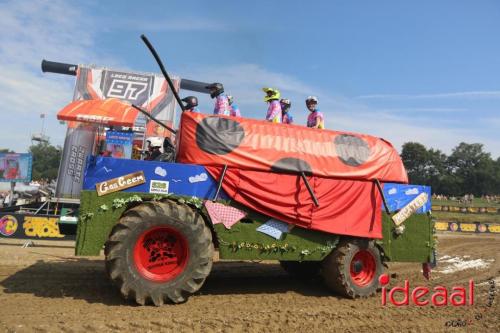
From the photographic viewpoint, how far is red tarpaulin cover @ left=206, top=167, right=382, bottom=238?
5.82 metres

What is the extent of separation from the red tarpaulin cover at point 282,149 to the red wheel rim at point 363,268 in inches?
54.5

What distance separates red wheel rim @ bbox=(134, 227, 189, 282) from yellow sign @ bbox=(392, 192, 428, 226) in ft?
12.9

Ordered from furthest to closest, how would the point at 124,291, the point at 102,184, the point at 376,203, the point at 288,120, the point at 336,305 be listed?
the point at 288,120 < the point at 376,203 < the point at 336,305 < the point at 102,184 < the point at 124,291

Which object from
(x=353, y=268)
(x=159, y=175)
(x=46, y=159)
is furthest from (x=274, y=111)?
(x=46, y=159)

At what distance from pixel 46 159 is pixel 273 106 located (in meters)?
103

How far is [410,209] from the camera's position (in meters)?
6.96

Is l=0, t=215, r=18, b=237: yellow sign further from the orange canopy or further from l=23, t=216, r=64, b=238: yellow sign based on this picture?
the orange canopy

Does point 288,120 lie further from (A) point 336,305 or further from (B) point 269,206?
(A) point 336,305

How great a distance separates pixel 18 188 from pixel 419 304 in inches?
1179

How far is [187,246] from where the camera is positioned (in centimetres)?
528

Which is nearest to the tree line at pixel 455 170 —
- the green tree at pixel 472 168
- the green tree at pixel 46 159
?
the green tree at pixel 472 168

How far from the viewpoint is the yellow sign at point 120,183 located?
17.2 feet

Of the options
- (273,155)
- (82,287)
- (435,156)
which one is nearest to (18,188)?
(82,287)

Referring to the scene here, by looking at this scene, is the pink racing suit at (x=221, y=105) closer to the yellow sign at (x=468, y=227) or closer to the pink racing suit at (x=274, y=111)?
the pink racing suit at (x=274, y=111)
